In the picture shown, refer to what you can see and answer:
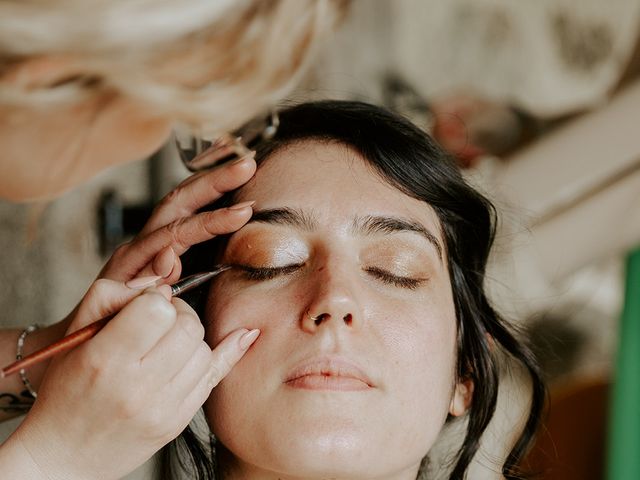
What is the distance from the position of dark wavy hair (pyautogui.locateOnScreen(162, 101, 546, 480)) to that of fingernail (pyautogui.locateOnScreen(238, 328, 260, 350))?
0.19 metres

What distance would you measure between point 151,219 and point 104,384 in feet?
1.25

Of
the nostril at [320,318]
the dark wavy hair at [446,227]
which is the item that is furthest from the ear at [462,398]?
the nostril at [320,318]

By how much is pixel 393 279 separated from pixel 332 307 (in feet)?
0.48

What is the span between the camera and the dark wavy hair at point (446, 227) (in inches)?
48.5

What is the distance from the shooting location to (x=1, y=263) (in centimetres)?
172

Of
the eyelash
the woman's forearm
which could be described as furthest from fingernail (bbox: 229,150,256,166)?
the woman's forearm

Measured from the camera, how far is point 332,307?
39.8 inches

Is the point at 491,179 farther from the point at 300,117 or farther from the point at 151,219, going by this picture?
the point at 151,219

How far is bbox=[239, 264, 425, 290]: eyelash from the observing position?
43.9 inches

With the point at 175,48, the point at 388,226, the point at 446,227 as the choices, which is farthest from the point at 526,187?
the point at 175,48

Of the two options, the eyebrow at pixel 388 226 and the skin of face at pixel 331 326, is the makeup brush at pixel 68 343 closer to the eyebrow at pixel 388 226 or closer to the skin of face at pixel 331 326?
the skin of face at pixel 331 326

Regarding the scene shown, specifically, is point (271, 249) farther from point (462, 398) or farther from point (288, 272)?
point (462, 398)

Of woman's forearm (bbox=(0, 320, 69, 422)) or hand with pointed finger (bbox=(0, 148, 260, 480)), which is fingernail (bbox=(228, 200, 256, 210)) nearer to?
hand with pointed finger (bbox=(0, 148, 260, 480))

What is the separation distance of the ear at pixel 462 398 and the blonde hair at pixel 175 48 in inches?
24.4
